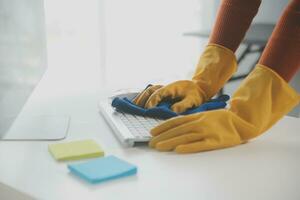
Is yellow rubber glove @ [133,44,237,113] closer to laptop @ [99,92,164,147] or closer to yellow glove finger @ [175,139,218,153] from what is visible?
laptop @ [99,92,164,147]

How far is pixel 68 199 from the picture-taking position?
2.03 feet

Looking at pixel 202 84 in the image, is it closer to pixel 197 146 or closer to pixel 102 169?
pixel 197 146

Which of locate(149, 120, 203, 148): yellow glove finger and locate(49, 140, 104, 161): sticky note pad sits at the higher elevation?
locate(149, 120, 203, 148): yellow glove finger

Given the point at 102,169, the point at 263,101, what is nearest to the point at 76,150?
the point at 102,169

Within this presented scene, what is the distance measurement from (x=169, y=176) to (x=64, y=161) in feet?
0.67

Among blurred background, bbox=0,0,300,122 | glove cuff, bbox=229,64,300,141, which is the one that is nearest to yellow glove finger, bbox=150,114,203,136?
glove cuff, bbox=229,64,300,141

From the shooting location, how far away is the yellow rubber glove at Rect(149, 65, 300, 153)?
828 millimetres

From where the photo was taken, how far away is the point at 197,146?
0.82 meters

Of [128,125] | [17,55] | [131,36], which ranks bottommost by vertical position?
[131,36]

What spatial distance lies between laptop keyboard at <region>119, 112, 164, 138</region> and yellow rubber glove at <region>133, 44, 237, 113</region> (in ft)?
0.24

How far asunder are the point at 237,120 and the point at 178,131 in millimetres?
132

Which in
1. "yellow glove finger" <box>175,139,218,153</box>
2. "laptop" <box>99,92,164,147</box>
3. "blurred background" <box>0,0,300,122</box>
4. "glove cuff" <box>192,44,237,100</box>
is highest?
"glove cuff" <box>192,44,237,100</box>

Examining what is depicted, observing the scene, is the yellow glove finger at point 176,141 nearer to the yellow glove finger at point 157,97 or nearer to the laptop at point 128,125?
the laptop at point 128,125

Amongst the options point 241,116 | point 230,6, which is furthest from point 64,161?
point 230,6
